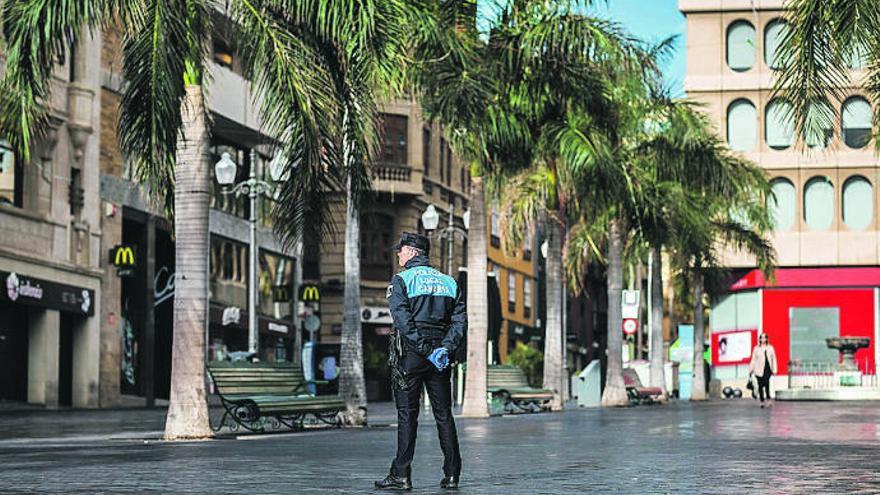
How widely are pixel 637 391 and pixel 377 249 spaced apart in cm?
2415

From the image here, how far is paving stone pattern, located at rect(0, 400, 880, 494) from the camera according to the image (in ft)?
39.5

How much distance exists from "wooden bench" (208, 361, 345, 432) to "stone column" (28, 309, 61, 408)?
16.4 m

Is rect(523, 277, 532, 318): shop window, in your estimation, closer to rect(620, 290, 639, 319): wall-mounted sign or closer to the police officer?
rect(620, 290, 639, 319): wall-mounted sign

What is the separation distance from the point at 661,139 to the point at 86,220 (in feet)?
48.3

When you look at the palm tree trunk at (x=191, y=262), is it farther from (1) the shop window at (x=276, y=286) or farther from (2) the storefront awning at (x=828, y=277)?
(2) the storefront awning at (x=828, y=277)

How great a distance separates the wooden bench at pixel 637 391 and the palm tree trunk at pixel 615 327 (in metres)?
1.29

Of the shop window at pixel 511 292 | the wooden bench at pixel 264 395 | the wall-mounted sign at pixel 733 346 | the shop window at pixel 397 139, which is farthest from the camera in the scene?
the shop window at pixel 511 292

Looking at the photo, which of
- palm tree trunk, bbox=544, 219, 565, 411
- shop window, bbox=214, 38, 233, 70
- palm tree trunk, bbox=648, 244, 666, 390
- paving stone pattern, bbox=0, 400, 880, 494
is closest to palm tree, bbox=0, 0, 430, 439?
paving stone pattern, bbox=0, 400, 880, 494

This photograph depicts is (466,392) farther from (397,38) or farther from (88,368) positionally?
(88,368)

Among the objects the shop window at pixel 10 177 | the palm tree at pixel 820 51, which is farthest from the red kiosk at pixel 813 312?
the palm tree at pixel 820 51

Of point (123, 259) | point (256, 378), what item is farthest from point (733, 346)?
point (256, 378)

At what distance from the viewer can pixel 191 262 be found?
20.8 metres

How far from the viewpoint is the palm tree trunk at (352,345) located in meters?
25.5

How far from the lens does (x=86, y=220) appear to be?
43.2 m
